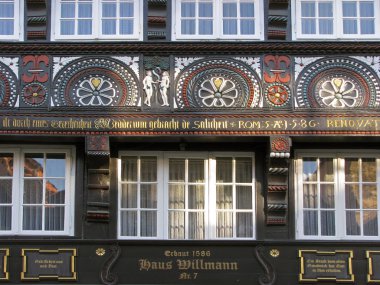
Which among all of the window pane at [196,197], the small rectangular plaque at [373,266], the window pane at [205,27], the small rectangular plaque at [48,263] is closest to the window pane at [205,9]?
the window pane at [205,27]

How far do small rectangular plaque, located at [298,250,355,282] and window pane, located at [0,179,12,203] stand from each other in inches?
186

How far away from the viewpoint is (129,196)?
14875 mm

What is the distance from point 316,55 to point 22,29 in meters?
4.77

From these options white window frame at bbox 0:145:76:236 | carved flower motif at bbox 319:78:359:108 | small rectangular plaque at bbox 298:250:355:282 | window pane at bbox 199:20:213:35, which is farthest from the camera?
window pane at bbox 199:20:213:35

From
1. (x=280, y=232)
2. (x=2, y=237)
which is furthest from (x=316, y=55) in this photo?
(x=2, y=237)

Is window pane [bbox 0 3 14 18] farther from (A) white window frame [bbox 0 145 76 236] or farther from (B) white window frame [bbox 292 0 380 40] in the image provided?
(B) white window frame [bbox 292 0 380 40]

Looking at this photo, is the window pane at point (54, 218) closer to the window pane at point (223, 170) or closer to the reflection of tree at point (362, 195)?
the window pane at point (223, 170)

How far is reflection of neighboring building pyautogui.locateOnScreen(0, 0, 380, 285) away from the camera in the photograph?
14.4 metres

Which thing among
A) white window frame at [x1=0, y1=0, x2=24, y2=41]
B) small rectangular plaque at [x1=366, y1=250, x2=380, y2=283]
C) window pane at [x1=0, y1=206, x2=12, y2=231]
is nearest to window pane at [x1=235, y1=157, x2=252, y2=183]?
small rectangular plaque at [x1=366, y1=250, x2=380, y2=283]

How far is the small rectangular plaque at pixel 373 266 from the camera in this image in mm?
14273

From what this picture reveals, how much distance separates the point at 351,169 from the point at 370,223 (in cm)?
92

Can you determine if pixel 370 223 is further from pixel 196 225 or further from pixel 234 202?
pixel 196 225

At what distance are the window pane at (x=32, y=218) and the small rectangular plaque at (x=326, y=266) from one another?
13.7 feet

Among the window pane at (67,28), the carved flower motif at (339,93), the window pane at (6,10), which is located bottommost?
the carved flower motif at (339,93)
